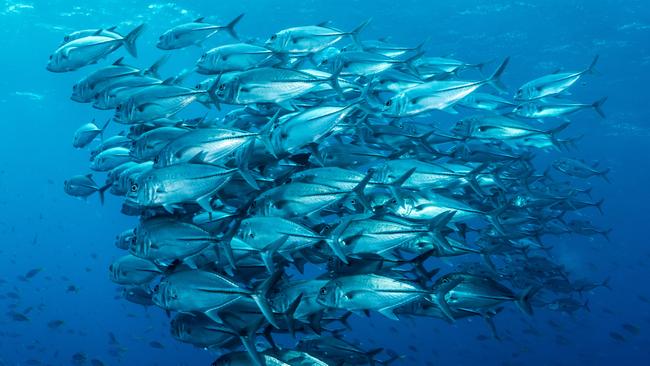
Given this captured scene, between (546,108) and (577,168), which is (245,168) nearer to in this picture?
(546,108)

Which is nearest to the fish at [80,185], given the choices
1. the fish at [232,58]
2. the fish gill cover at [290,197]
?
the fish gill cover at [290,197]

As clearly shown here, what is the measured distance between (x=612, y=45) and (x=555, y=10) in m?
4.70

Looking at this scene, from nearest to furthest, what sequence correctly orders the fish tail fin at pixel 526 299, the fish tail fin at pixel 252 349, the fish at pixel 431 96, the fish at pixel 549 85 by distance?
the fish tail fin at pixel 252 349
the fish tail fin at pixel 526 299
the fish at pixel 431 96
the fish at pixel 549 85

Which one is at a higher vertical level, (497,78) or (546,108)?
(497,78)

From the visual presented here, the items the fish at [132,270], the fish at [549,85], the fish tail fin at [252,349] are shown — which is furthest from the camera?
the fish at [549,85]

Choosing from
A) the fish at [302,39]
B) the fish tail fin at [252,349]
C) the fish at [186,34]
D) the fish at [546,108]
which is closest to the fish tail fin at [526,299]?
the fish tail fin at [252,349]

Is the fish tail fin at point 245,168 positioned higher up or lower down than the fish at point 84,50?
lower down

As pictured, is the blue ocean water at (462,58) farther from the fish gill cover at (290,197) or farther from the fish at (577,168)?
the fish at (577,168)

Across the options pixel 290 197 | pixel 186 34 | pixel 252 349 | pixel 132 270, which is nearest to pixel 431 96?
pixel 290 197

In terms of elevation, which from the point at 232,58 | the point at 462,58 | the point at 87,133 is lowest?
the point at 462,58

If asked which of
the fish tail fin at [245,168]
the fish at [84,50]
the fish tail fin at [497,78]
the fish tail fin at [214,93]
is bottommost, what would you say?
the fish tail fin at [245,168]

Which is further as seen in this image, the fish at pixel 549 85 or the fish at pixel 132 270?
the fish at pixel 549 85

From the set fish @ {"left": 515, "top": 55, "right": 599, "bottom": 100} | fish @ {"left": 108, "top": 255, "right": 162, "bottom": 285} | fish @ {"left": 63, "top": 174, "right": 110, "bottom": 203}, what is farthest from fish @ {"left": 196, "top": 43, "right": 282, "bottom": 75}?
fish @ {"left": 515, "top": 55, "right": 599, "bottom": 100}

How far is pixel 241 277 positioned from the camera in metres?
5.10
